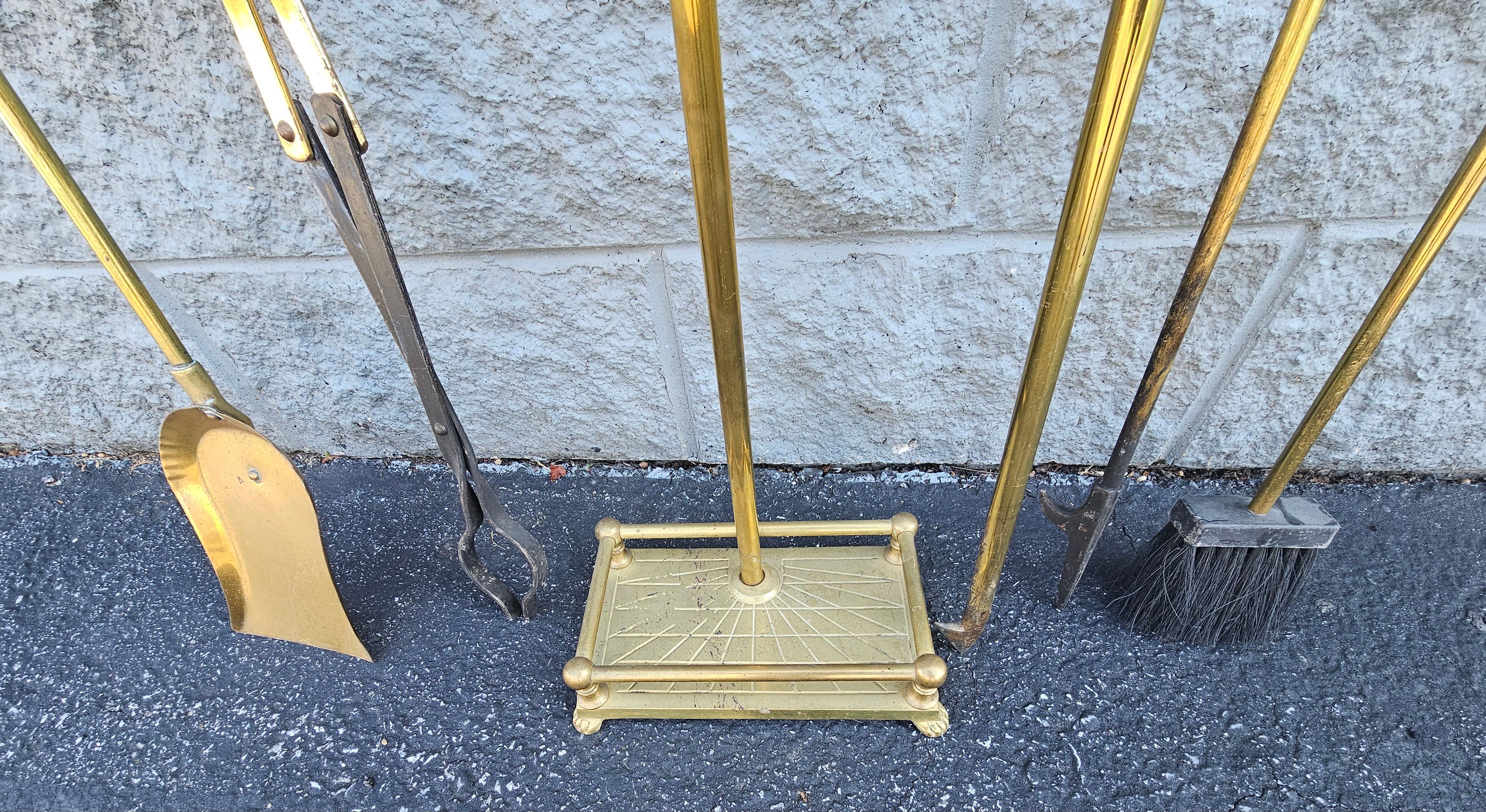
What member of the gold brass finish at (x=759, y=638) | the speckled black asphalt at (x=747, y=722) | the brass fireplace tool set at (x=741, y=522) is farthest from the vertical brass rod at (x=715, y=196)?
the speckled black asphalt at (x=747, y=722)

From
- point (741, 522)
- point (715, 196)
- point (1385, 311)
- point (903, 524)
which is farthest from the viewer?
point (903, 524)

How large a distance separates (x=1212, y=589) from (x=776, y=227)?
22.2 inches

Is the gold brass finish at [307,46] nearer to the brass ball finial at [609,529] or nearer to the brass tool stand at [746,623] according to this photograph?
the brass tool stand at [746,623]

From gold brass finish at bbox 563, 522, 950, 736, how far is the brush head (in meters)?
0.24

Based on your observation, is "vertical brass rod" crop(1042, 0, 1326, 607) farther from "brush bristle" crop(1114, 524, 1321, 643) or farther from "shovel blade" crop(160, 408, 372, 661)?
"shovel blade" crop(160, 408, 372, 661)

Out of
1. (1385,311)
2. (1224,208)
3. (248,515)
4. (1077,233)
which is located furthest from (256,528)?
(1385,311)

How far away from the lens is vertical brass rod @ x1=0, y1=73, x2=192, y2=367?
1.76 feet

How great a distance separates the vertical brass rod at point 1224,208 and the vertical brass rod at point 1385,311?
0.41 ft

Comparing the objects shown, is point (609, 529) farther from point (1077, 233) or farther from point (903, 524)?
point (1077, 233)

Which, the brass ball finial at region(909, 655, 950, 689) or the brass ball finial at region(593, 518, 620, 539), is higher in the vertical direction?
the brass ball finial at region(909, 655, 950, 689)

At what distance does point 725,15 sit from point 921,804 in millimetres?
724

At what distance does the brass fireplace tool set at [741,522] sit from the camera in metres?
0.48

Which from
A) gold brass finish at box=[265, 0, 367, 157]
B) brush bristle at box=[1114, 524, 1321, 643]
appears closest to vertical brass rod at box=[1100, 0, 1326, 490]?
brush bristle at box=[1114, 524, 1321, 643]

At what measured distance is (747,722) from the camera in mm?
721
